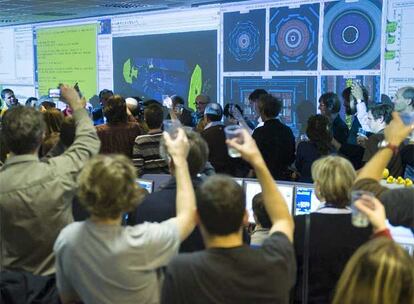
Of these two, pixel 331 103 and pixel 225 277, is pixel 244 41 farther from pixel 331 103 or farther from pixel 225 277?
pixel 225 277

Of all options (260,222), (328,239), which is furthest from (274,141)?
(328,239)

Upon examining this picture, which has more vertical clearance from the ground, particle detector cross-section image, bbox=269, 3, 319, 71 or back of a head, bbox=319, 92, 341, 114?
particle detector cross-section image, bbox=269, 3, 319, 71

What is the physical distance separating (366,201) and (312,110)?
5.08 metres

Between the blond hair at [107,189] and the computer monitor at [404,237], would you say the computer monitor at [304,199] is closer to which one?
the computer monitor at [404,237]

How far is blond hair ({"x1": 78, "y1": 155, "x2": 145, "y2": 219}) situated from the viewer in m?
1.55

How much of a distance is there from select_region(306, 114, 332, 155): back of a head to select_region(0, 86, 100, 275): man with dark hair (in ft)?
6.96

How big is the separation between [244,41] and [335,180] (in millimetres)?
5221

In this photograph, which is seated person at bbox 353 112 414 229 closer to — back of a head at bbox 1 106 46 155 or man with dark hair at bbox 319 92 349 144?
back of a head at bbox 1 106 46 155

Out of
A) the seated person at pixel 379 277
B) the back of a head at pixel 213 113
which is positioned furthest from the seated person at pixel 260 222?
the back of a head at pixel 213 113

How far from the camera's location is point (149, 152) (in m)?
3.69

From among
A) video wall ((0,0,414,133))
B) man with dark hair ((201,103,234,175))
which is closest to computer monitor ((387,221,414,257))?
man with dark hair ((201,103,234,175))

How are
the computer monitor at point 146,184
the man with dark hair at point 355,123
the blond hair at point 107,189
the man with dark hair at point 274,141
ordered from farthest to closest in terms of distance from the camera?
the man with dark hair at point 274,141 → the man with dark hair at point 355,123 → the computer monitor at point 146,184 → the blond hair at point 107,189

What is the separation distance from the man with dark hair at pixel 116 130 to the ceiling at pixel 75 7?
154 inches

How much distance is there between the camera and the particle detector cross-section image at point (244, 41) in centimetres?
687
